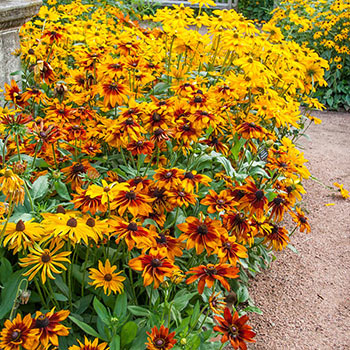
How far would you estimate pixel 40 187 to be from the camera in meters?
1.36

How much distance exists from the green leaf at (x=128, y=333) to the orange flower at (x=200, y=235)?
0.85 ft

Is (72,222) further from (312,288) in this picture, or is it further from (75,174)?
(312,288)

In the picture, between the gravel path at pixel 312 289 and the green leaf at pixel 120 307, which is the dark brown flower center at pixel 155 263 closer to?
the green leaf at pixel 120 307

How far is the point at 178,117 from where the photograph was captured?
154 cm

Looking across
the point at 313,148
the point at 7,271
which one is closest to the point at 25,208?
the point at 7,271

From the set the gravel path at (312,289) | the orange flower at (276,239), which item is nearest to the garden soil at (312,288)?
the gravel path at (312,289)

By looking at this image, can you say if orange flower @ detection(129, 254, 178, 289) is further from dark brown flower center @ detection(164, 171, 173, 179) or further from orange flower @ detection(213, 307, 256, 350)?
dark brown flower center @ detection(164, 171, 173, 179)

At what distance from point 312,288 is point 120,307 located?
3.99 ft

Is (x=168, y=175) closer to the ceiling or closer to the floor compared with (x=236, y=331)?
closer to the ceiling

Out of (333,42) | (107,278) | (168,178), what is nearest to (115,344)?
(107,278)

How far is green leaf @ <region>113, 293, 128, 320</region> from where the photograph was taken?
1.22 m

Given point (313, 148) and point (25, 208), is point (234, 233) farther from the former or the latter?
point (313, 148)

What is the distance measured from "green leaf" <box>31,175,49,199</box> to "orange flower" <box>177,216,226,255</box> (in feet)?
1.50

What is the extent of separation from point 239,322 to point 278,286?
107 cm
